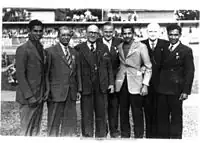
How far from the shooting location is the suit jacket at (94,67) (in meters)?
1.46

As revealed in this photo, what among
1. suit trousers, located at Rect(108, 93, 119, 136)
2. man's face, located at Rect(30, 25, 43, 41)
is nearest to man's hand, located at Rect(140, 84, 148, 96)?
suit trousers, located at Rect(108, 93, 119, 136)

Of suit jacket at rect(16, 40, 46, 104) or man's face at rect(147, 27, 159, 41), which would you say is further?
man's face at rect(147, 27, 159, 41)

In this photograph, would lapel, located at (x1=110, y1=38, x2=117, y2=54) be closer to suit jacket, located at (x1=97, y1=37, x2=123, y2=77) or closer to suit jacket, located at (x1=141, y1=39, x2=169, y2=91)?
suit jacket, located at (x1=97, y1=37, x2=123, y2=77)

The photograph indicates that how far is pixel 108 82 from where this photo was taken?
58.0 inches

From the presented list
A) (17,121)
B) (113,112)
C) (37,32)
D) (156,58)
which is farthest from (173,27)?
(17,121)

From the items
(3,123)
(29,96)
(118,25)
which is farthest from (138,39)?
(3,123)

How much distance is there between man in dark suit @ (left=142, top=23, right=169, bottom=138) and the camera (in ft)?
4.88

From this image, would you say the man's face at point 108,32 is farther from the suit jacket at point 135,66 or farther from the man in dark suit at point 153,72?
the man in dark suit at point 153,72

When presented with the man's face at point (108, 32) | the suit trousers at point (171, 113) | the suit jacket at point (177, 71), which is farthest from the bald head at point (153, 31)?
the suit trousers at point (171, 113)

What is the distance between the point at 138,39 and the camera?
4.90ft

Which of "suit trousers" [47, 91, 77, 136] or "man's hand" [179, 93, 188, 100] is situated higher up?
"man's hand" [179, 93, 188, 100]

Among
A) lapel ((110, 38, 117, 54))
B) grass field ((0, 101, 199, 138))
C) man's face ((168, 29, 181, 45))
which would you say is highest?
man's face ((168, 29, 181, 45))
